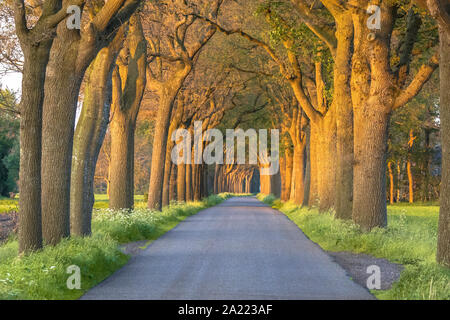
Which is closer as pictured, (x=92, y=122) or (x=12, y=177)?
(x=92, y=122)

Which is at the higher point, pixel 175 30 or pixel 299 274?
pixel 175 30

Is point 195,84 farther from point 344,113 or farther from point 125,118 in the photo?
point 344,113

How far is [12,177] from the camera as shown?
6862cm

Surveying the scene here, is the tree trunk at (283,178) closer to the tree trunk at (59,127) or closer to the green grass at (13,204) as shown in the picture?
the green grass at (13,204)

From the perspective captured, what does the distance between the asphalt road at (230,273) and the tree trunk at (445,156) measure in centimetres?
176

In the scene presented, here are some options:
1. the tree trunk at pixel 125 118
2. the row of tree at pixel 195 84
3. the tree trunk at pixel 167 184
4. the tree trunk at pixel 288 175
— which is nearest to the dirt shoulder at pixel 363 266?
the row of tree at pixel 195 84

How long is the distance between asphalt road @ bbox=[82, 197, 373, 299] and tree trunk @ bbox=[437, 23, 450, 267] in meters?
1.76

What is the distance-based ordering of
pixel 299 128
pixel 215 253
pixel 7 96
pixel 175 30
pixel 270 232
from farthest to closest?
pixel 299 128 → pixel 175 30 → pixel 270 232 → pixel 7 96 → pixel 215 253

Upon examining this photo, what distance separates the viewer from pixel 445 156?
11.4m

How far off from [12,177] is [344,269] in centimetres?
6099

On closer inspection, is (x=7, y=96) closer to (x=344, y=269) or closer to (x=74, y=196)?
(x=74, y=196)

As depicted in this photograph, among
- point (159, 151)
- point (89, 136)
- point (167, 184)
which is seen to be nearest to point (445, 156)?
point (89, 136)
